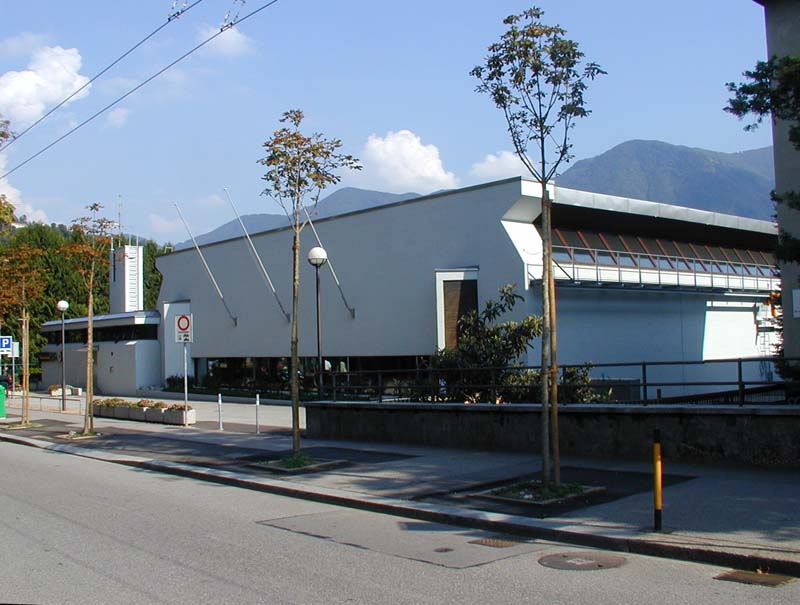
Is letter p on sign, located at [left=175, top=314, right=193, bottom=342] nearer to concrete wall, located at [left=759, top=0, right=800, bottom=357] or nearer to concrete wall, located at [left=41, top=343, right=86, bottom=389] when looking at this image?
concrete wall, located at [left=759, top=0, right=800, bottom=357]

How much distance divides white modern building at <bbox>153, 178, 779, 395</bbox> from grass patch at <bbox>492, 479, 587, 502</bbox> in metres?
16.1

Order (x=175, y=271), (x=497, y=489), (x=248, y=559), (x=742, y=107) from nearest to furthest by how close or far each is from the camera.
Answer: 1. (x=248, y=559)
2. (x=497, y=489)
3. (x=742, y=107)
4. (x=175, y=271)

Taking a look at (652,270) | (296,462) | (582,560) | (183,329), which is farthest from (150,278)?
(582,560)

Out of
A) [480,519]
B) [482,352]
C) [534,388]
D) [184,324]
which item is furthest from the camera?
[184,324]

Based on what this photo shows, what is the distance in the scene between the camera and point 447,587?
6914 millimetres

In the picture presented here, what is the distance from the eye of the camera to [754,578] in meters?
7.07

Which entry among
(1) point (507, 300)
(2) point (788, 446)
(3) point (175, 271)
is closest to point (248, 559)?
(2) point (788, 446)

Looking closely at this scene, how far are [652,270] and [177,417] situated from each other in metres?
18.9

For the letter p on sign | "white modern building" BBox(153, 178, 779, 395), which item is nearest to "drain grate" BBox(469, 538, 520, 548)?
the letter p on sign

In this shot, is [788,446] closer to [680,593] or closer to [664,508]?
[664,508]

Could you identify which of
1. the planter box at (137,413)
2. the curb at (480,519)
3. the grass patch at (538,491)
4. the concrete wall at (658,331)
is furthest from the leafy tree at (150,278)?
the grass patch at (538,491)

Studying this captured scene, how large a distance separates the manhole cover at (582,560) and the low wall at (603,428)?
12.2 feet

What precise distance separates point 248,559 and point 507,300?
1427 cm

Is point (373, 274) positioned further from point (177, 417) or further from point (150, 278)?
point (150, 278)
